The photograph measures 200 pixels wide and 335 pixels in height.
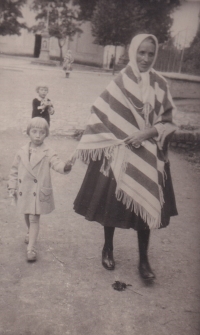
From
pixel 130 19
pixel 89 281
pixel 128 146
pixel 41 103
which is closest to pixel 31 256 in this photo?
pixel 89 281

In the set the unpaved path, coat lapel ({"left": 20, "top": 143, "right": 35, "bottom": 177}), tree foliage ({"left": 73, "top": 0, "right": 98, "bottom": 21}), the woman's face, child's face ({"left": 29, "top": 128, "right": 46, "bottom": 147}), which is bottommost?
the unpaved path

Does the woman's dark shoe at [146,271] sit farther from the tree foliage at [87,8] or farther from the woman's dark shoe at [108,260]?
the tree foliage at [87,8]

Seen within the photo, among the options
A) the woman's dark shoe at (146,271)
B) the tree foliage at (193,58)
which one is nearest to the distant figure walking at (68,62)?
the tree foliage at (193,58)

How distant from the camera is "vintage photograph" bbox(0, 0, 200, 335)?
1963 millimetres

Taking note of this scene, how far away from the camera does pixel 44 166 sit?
90.6 inches

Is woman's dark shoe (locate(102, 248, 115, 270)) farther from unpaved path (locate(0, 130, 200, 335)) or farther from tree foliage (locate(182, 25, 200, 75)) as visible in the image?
tree foliage (locate(182, 25, 200, 75))

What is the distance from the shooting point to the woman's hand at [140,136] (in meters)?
2.07

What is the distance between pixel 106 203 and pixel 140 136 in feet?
1.41

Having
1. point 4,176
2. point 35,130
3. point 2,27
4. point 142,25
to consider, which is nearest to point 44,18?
point 2,27

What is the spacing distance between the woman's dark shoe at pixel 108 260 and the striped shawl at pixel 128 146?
15.5 inches

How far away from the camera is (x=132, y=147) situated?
2133 mm

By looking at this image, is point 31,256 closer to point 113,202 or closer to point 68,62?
point 113,202

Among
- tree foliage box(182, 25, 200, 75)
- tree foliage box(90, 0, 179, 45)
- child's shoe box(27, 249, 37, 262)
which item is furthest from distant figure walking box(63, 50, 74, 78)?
child's shoe box(27, 249, 37, 262)

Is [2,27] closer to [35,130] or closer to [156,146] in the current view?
[35,130]
